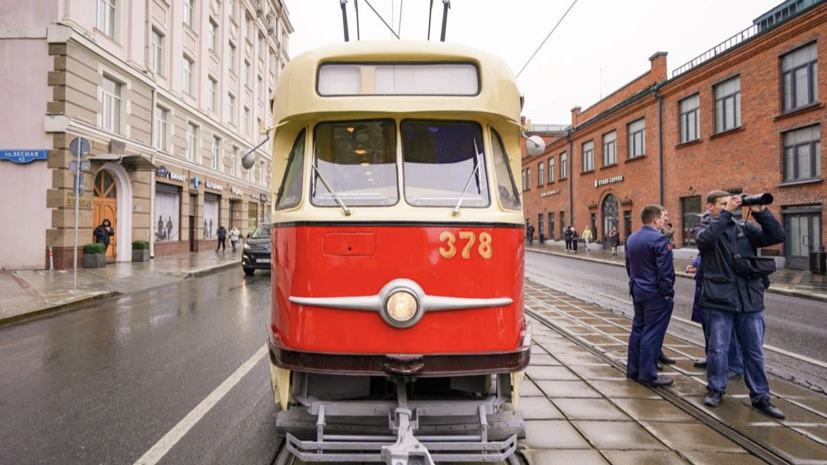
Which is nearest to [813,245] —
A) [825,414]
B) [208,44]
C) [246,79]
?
[825,414]

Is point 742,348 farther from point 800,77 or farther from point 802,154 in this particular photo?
point 800,77

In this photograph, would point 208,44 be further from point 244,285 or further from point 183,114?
point 244,285

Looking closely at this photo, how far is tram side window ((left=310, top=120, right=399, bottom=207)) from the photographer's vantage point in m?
2.98

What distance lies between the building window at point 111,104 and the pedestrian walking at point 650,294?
18003 mm

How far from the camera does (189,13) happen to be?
22.9 m

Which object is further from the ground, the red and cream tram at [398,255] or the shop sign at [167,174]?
the shop sign at [167,174]

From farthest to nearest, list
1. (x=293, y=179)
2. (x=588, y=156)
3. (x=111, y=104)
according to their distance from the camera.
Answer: (x=588, y=156)
(x=111, y=104)
(x=293, y=179)

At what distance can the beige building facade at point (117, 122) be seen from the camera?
14.2 meters

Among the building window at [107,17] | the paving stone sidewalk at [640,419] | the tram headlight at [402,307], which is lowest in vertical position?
the paving stone sidewalk at [640,419]

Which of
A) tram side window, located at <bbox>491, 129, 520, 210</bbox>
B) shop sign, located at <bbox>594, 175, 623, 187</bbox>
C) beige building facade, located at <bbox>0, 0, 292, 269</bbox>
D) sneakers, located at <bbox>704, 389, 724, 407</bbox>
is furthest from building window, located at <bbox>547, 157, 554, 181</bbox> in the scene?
tram side window, located at <bbox>491, 129, 520, 210</bbox>

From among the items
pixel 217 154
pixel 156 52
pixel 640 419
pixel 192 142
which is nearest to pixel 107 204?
pixel 192 142

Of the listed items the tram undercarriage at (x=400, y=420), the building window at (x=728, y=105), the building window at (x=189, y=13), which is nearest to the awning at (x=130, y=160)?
the building window at (x=189, y=13)

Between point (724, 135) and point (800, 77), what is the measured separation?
136 inches

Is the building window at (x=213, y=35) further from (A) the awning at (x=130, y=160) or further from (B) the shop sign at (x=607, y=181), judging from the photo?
(B) the shop sign at (x=607, y=181)
